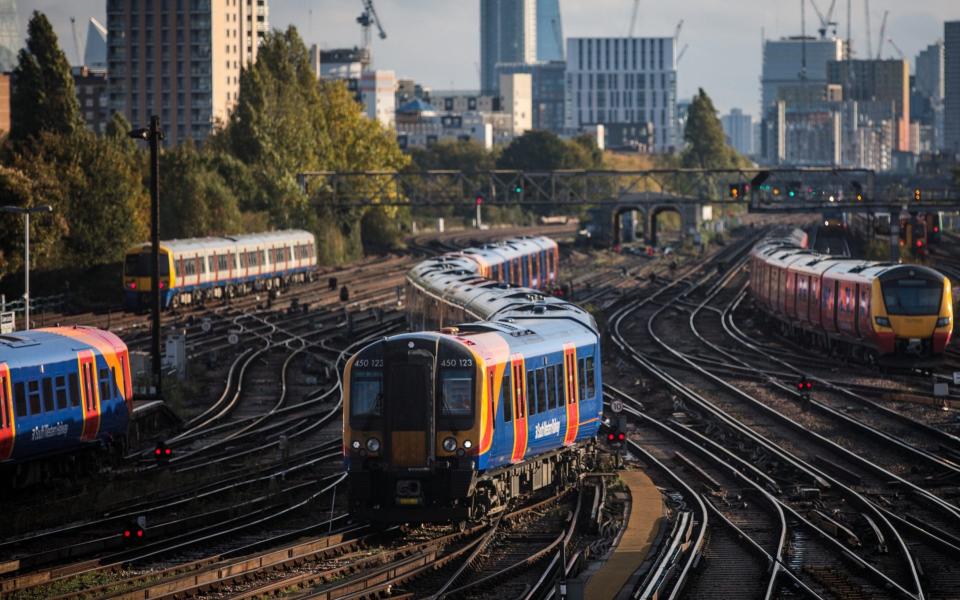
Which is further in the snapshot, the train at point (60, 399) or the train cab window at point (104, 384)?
the train cab window at point (104, 384)

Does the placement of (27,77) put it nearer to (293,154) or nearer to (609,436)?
(293,154)

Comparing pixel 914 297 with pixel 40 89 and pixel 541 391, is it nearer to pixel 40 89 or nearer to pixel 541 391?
pixel 541 391

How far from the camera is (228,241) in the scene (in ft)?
256

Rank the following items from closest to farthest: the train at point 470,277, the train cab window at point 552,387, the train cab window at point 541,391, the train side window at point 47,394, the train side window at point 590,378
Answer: the train cab window at point 541,391, the train cab window at point 552,387, the train side window at point 590,378, the train side window at point 47,394, the train at point 470,277

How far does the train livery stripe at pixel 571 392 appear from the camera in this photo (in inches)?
1153

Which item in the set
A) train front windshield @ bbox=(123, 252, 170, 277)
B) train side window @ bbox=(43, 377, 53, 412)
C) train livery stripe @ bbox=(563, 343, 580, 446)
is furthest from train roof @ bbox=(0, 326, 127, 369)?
train front windshield @ bbox=(123, 252, 170, 277)

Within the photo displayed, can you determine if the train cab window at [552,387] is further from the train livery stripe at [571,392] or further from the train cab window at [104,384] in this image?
the train cab window at [104,384]

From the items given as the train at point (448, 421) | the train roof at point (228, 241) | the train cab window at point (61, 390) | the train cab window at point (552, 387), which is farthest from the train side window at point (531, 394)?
the train roof at point (228, 241)

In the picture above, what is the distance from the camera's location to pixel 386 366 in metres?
25.3

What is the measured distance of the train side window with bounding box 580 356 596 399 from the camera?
1198 inches

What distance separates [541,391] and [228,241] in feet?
170

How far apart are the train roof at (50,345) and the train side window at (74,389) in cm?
38

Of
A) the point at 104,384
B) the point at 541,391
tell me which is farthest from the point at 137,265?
the point at 541,391

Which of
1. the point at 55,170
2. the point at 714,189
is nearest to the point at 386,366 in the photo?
the point at 55,170
